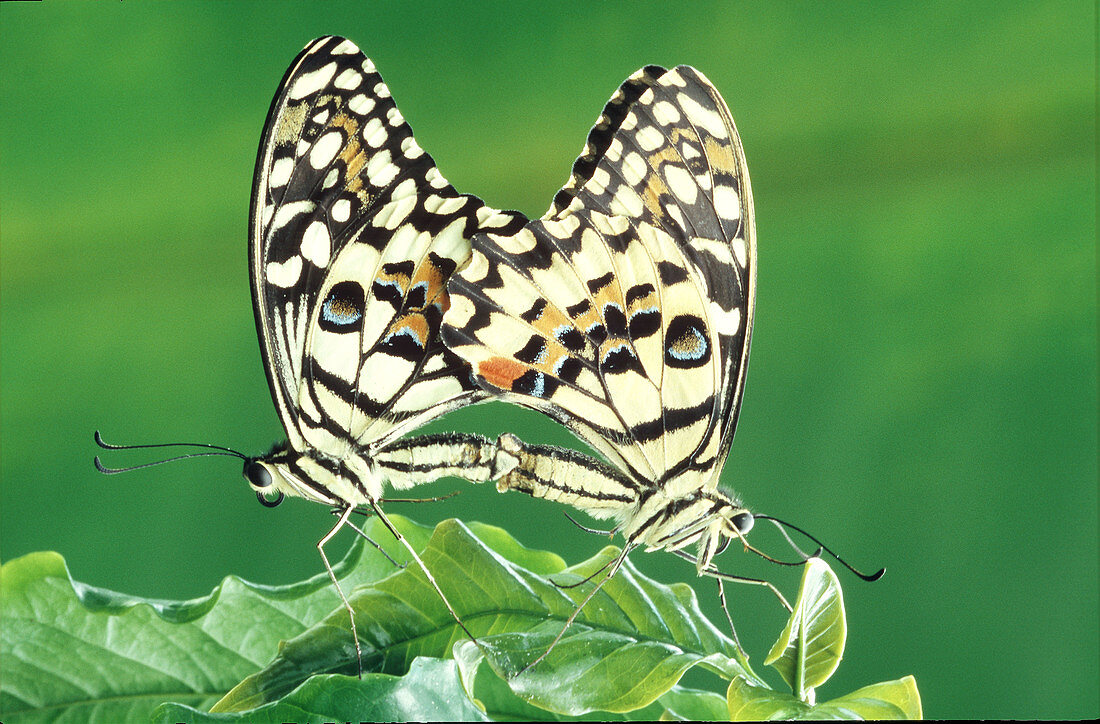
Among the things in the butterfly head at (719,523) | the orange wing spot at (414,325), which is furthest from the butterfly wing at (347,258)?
the butterfly head at (719,523)

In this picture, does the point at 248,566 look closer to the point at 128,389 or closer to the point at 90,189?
the point at 128,389

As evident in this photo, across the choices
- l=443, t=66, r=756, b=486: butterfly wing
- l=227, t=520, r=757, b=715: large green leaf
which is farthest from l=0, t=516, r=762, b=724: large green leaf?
l=443, t=66, r=756, b=486: butterfly wing

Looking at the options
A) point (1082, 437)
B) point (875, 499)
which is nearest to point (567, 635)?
point (875, 499)

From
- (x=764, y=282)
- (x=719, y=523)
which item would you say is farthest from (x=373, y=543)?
(x=764, y=282)

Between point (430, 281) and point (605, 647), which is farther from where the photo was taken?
point (430, 281)

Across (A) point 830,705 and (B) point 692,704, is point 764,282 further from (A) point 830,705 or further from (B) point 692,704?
(A) point 830,705

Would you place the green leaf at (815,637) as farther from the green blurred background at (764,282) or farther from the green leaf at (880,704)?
the green blurred background at (764,282)

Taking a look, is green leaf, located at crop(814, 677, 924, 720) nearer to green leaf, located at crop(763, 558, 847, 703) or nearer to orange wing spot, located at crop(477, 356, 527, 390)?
green leaf, located at crop(763, 558, 847, 703)

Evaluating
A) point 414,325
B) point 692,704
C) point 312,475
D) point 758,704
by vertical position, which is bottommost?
point 692,704
